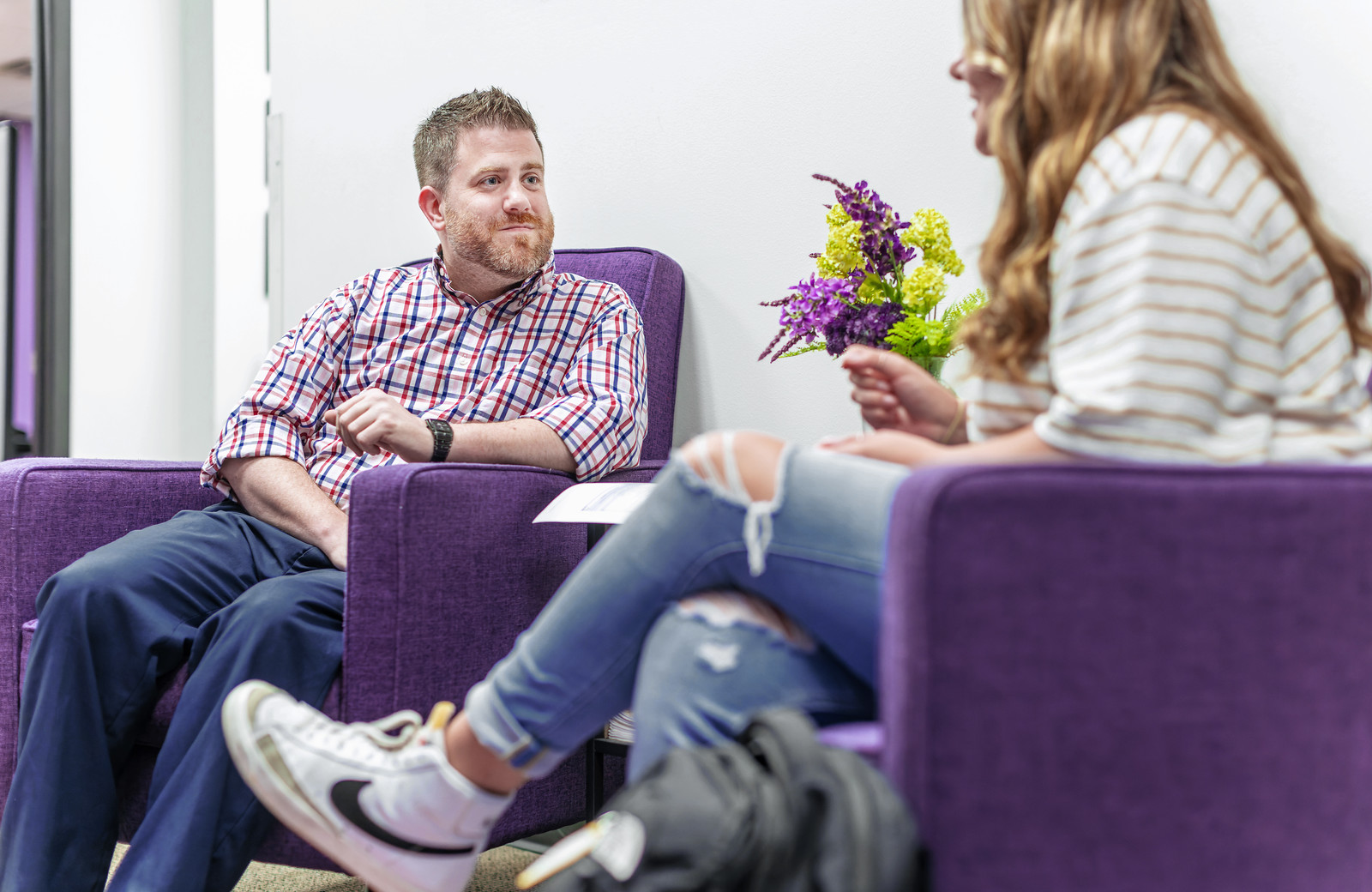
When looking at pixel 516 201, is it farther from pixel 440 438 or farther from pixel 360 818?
pixel 360 818

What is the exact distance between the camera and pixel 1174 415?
31.8 inches

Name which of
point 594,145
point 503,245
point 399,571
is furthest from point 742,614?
point 594,145

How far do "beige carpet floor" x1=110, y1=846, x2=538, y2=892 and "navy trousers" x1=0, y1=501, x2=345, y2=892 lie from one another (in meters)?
0.46

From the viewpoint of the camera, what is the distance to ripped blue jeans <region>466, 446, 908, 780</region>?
86 cm

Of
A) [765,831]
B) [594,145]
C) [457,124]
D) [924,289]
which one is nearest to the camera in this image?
[765,831]

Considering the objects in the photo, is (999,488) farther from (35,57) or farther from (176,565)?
(35,57)

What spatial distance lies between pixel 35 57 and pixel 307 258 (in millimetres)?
1148

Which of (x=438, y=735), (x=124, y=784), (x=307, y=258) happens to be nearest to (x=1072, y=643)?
(x=438, y=735)

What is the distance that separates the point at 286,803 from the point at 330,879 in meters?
0.91

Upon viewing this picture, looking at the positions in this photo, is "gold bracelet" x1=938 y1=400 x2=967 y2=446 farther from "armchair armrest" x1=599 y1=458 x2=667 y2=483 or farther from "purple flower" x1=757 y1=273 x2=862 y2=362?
"armchair armrest" x1=599 y1=458 x2=667 y2=483

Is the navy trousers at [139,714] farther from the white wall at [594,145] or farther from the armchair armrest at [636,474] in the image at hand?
the white wall at [594,145]

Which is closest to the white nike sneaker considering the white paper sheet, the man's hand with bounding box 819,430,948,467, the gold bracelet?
the white paper sheet

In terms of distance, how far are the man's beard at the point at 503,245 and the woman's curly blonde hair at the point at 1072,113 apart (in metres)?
1.04

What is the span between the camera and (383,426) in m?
1.53
